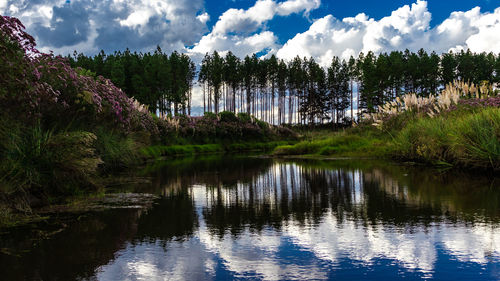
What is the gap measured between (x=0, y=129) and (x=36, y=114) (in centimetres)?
141

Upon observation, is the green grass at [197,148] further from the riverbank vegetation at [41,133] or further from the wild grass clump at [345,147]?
the riverbank vegetation at [41,133]

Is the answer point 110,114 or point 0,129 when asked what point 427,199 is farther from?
point 110,114

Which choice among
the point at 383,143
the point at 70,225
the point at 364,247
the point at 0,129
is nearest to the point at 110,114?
the point at 0,129

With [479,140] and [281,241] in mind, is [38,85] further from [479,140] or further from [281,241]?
[479,140]

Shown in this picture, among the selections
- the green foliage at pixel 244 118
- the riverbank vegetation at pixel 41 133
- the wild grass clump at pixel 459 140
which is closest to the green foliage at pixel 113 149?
the riverbank vegetation at pixel 41 133

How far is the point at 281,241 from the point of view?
4824mm

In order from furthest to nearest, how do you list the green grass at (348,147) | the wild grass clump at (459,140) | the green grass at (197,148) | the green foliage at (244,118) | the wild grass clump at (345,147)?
1. the green foliage at (244,118)
2. the green grass at (197,148)
3. the wild grass clump at (345,147)
4. the green grass at (348,147)
5. the wild grass clump at (459,140)

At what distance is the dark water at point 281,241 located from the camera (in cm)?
375

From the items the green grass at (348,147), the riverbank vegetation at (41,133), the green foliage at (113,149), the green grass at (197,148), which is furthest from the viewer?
the green grass at (197,148)

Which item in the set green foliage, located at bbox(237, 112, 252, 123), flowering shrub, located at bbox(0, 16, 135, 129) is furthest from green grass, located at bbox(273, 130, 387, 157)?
green foliage, located at bbox(237, 112, 252, 123)

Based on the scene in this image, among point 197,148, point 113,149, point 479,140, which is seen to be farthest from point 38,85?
point 197,148

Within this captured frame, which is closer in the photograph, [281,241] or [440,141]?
[281,241]

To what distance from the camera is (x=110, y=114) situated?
14.4m

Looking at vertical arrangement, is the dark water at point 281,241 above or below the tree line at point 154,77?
below
